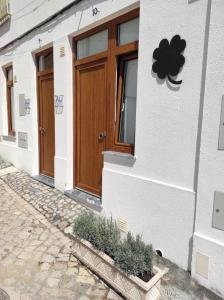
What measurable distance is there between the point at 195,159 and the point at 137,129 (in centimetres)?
81

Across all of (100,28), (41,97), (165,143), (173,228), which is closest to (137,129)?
(165,143)

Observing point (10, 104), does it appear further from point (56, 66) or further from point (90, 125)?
point (90, 125)

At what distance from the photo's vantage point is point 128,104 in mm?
3184

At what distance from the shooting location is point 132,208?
9.53 ft

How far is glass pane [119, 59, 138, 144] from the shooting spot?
3.09 meters

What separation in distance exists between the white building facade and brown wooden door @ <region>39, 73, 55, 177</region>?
0.02 metres

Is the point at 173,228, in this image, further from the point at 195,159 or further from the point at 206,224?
the point at 195,159

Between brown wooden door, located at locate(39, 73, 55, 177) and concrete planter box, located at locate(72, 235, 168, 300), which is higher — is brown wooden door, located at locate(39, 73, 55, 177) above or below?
above

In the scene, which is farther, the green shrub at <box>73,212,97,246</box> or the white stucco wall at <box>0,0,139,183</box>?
the white stucco wall at <box>0,0,139,183</box>

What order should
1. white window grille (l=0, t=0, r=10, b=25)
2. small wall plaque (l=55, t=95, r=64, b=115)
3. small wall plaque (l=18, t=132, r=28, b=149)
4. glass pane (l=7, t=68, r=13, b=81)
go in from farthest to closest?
1. glass pane (l=7, t=68, r=13, b=81)
2. white window grille (l=0, t=0, r=10, b=25)
3. small wall plaque (l=18, t=132, r=28, b=149)
4. small wall plaque (l=55, t=95, r=64, b=115)

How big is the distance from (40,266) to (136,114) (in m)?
2.06

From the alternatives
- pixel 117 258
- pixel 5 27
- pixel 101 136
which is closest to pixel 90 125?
pixel 101 136

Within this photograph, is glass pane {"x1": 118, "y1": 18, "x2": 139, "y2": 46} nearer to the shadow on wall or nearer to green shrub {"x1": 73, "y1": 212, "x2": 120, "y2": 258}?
green shrub {"x1": 73, "y1": 212, "x2": 120, "y2": 258}

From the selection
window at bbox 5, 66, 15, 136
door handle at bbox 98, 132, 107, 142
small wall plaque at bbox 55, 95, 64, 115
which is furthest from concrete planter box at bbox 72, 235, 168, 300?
window at bbox 5, 66, 15, 136
